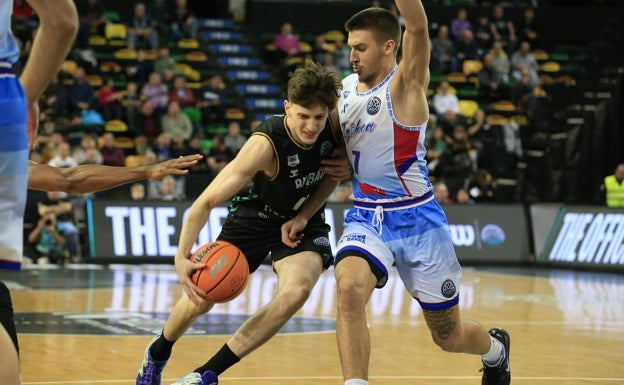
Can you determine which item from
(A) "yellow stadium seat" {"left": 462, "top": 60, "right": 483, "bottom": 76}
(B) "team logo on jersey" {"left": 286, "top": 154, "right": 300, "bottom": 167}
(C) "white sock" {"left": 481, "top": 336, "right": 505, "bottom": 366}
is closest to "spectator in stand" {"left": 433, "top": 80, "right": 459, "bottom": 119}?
(A) "yellow stadium seat" {"left": 462, "top": 60, "right": 483, "bottom": 76}

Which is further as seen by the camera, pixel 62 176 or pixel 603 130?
pixel 603 130

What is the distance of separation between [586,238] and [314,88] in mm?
13011

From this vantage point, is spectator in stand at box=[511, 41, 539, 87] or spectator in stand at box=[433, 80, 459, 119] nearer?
spectator in stand at box=[433, 80, 459, 119]

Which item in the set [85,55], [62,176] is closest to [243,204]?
[62,176]

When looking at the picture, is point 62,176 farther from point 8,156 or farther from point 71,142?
point 71,142

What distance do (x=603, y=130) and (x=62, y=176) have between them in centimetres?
2034

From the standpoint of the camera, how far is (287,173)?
680 cm

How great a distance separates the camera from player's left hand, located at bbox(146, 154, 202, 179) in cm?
468

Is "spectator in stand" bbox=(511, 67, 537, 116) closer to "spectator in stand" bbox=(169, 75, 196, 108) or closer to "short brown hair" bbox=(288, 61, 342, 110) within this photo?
"spectator in stand" bbox=(169, 75, 196, 108)

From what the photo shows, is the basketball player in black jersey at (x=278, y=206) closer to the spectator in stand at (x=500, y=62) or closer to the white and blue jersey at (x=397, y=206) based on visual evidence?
the white and blue jersey at (x=397, y=206)

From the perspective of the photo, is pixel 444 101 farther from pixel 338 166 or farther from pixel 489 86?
pixel 338 166

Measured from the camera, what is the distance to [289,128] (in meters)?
6.73

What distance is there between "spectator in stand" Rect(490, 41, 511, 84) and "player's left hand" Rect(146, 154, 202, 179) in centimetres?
2054

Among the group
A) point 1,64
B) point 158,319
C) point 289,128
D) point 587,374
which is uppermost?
point 1,64
